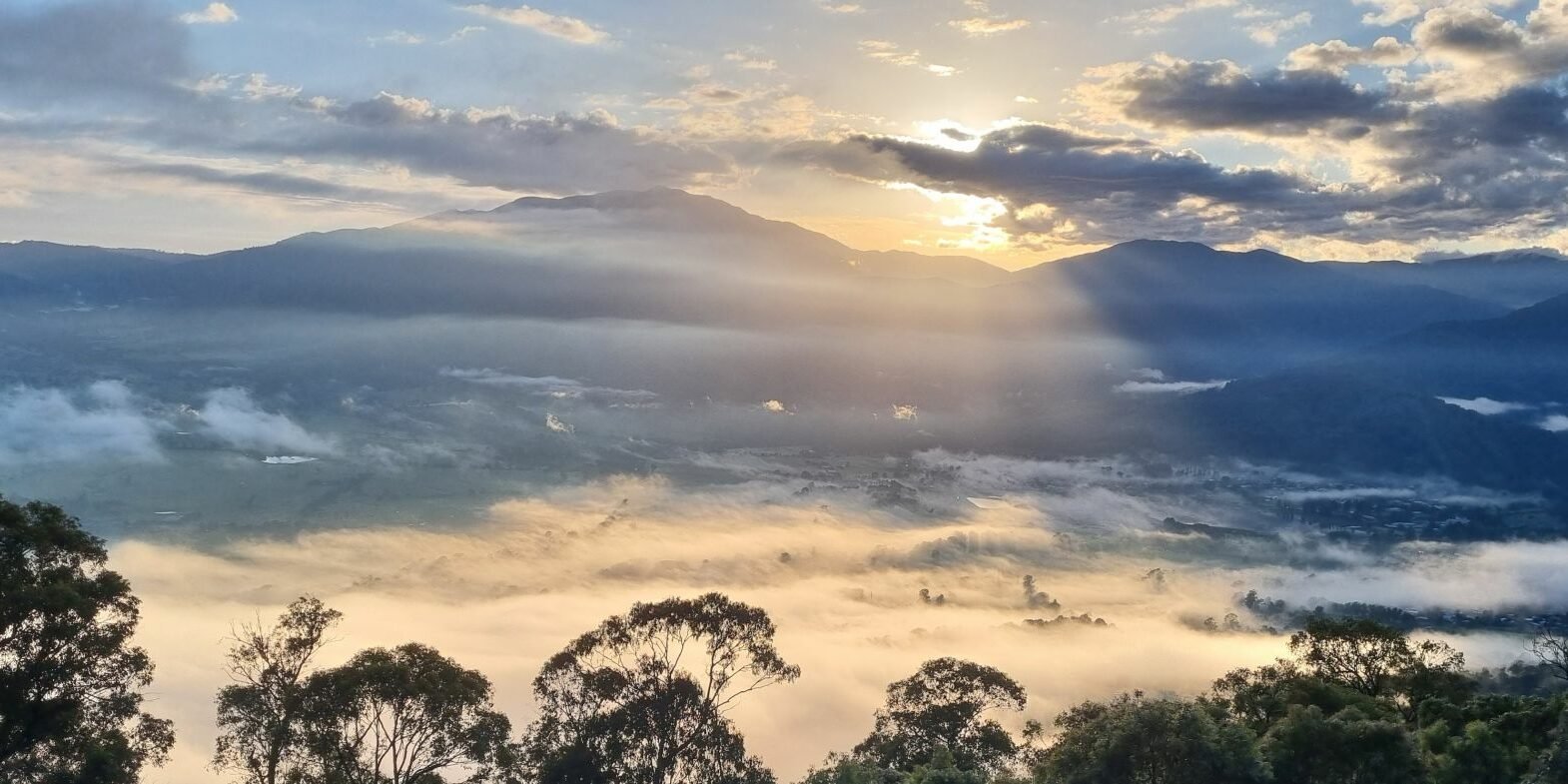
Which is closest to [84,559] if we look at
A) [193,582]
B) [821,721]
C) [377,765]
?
[377,765]

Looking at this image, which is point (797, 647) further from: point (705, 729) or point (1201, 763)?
Result: point (1201, 763)

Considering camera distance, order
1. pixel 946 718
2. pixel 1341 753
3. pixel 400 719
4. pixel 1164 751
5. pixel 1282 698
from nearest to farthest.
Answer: pixel 1164 751 → pixel 1341 753 → pixel 400 719 → pixel 1282 698 → pixel 946 718

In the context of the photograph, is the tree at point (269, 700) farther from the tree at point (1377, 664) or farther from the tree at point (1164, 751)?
the tree at point (1377, 664)

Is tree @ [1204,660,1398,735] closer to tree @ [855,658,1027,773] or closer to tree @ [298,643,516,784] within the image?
tree @ [855,658,1027,773]

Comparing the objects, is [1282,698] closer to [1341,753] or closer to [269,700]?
[1341,753]

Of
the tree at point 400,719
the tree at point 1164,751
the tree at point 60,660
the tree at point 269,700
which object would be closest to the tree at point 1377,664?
the tree at point 1164,751

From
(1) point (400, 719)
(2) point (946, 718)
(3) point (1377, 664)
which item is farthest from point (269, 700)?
(3) point (1377, 664)

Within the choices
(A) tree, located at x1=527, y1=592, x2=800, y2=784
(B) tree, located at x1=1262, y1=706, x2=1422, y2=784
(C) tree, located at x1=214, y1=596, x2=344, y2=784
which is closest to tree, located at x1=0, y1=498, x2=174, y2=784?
(C) tree, located at x1=214, y1=596, x2=344, y2=784
